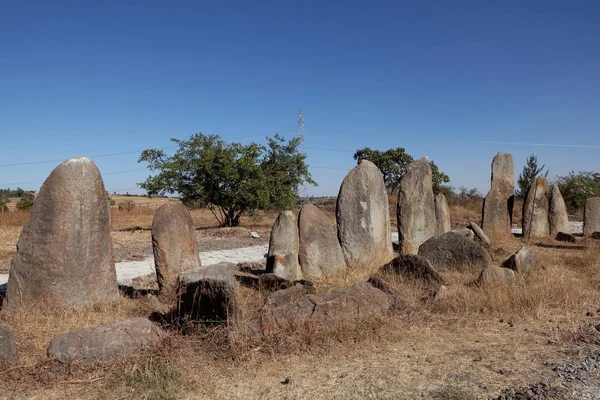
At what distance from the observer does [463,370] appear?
166 inches

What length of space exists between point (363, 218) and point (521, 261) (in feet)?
9.88

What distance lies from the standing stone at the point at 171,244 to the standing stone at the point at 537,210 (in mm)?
11641

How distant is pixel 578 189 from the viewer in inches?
987

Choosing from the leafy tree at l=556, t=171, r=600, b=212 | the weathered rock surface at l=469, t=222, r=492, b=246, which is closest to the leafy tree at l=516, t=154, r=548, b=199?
the leafy tree at l=556, t=171, r=600, b=212

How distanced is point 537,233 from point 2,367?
1483cm

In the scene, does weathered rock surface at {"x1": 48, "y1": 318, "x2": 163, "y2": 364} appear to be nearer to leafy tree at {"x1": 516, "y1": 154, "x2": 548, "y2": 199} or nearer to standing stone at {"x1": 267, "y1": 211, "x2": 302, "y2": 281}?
standing stone at {"x1": 267, "y1": 211, "x2": 302, "y2": 281}

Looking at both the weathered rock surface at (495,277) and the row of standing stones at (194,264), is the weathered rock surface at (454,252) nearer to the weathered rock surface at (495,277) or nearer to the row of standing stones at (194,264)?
the row of standing stones at (194,264)

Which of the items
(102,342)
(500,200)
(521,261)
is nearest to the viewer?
(102,342)

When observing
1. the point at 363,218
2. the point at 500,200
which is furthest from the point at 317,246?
the point at 500,200

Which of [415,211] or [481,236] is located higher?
[415,211]

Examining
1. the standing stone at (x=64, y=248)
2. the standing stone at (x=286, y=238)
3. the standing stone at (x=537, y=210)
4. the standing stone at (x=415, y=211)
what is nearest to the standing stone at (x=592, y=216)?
the standing stone at (x=537, y=210)

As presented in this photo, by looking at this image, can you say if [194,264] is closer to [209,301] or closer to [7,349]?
[209,301]

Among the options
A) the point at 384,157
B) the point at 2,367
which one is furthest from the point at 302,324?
the point at 384,157

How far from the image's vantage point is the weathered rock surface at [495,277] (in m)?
7.00
